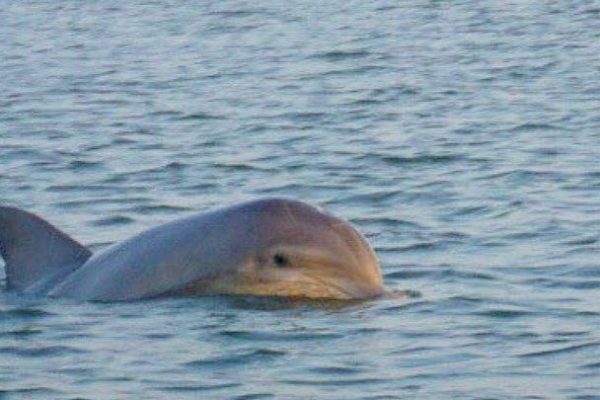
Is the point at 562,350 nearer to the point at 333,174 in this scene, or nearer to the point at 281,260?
the point at 281,260

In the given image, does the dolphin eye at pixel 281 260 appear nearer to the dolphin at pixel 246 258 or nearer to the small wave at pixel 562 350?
the dolphin at pixel 246 258

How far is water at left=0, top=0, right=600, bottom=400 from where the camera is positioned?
11172 mm

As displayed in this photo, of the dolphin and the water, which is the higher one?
the dolphin

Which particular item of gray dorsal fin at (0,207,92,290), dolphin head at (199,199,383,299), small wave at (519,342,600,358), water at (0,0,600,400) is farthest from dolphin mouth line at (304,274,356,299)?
gray dorsal fin at (0,207,92,290)

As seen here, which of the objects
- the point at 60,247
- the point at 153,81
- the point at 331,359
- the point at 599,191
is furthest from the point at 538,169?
the point at 153,81

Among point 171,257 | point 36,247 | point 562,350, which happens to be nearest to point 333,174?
point 36,247

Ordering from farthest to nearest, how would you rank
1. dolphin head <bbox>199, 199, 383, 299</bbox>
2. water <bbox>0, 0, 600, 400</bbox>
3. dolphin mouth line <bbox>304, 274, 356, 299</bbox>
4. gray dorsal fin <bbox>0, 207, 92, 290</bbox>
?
gray dorsal fin <bbox>0, 207, 92, 290</bbox>, dolphin mouth line <bbox>304, 274, 356, 299</bbox>, dolphin head <bbox>199, 199, 383, 299</bbox>, water <bbox>0, 0, 600, 400</bbox>

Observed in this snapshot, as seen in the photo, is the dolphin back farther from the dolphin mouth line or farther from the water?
the dolphin mouth line

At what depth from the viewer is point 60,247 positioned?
42.6ft

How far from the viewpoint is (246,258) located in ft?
40.0

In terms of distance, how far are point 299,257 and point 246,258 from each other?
0.91ft

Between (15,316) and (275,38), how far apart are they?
18.1m

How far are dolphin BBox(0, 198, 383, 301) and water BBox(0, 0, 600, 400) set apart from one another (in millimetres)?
112

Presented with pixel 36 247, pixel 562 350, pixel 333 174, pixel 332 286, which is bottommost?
pixel 333 174
